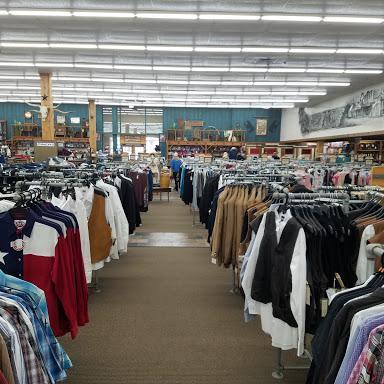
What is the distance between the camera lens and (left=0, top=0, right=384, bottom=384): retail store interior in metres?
1.88

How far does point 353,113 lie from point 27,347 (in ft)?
53.4

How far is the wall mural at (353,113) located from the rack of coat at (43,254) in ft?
44.3

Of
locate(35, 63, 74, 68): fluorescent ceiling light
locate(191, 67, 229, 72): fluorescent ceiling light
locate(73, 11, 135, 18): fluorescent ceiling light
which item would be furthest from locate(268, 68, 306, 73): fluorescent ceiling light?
locate(35, 63, 74, 68): fluorescent ceiling light

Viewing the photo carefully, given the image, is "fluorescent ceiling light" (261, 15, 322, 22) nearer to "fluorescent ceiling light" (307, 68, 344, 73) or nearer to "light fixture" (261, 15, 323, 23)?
"light fixture" (261, 15, 323, 23)

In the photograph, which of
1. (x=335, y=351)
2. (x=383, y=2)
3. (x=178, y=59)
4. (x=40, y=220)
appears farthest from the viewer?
(x=178, y=59)

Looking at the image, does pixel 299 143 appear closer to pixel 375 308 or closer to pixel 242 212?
pixel 242 212

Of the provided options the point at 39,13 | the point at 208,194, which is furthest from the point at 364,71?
the point at 39,13

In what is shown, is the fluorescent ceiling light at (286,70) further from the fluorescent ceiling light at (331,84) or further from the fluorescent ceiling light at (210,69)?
the fluorescent ceiling light at (331,84)

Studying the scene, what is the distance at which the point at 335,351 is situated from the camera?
1.66m

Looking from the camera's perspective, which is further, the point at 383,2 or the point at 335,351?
the point at 383,2

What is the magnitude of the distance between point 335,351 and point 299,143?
19.5 meters

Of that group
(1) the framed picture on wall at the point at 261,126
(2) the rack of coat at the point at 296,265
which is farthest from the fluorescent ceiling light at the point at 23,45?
(1) the framed picture on wall at the point at 261,126

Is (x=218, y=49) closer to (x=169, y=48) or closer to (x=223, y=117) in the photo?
(x=169, y=48)

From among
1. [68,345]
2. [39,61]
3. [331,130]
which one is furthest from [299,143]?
[68,345]
